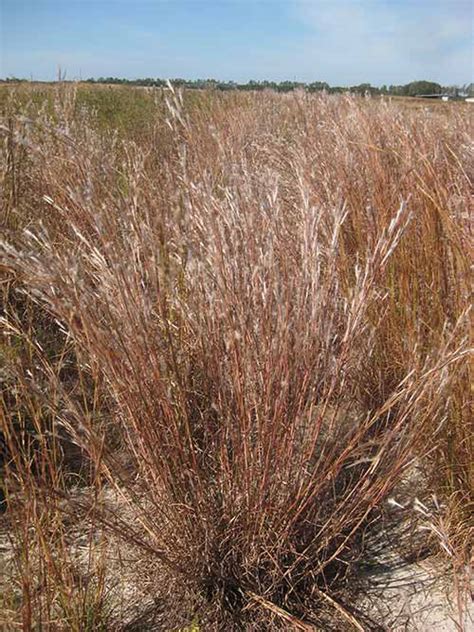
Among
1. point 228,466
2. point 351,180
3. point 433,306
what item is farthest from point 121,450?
point 351,180

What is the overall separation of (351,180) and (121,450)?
164 cm

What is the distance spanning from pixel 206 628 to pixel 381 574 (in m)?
0.52

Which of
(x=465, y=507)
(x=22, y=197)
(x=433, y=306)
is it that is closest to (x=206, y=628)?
(x=465, y=507)

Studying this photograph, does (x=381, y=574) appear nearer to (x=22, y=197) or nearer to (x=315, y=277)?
(x=315, y=277)

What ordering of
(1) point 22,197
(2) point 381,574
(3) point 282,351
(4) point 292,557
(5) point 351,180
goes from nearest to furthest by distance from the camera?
(3) point 282,351
(4) point 292,557
(2) point 381,574
(5) point 351,180
(1) point 22,197

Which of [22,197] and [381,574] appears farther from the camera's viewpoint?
[22,197]

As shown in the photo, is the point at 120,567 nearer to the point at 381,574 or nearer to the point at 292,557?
the point at 292,557

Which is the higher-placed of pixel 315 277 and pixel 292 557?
pixel 315 277

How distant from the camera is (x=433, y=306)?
2.00m

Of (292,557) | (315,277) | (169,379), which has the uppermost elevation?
(315,277)

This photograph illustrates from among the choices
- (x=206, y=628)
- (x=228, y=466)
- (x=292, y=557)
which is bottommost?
(x=206, y=628)

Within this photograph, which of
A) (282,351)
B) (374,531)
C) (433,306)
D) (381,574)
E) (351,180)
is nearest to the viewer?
(282,351)

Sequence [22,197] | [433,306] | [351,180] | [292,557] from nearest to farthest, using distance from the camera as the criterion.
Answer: [292,557] → [433,306] → [351,180] → [22,197]

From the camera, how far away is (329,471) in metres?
1.38
